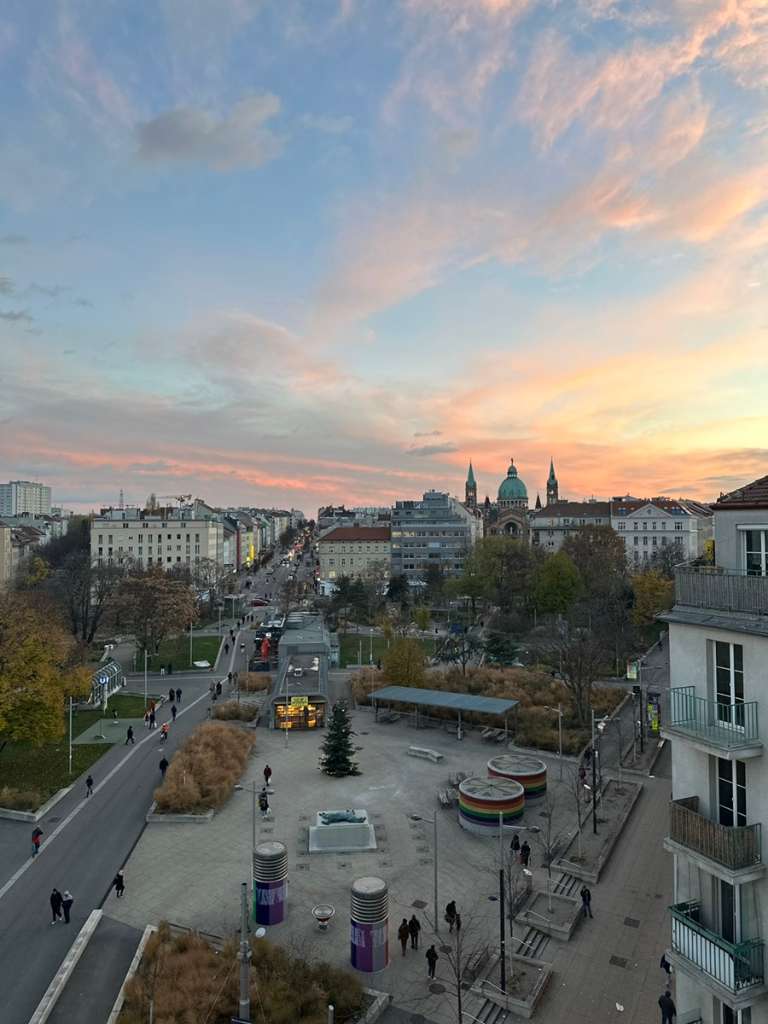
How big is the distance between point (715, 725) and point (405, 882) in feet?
47.9

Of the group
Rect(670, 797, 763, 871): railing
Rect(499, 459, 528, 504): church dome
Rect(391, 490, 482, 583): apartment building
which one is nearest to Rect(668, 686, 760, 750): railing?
Rect(670, 797, 763, 871): railing

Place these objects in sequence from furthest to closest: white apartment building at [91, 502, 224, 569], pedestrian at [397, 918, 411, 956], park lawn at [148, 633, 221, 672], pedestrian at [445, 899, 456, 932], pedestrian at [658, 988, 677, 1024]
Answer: white apartment building at [91, 502, 224, 569] < park lawn at [148, 633, 221, 672] < pedestrian at [445, 899, 456, 932] < pedestrian at [397, 918, 411, 956] < pedestrian at [658, 988, 677, 1024]

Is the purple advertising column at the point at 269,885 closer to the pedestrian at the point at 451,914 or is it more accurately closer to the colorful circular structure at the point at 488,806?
the pedestrian at the point at 451,914

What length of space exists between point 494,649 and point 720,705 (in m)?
44.7

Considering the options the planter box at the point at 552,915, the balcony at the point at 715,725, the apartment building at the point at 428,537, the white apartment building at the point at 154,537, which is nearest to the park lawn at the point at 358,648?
the planter box at the point at 552,915

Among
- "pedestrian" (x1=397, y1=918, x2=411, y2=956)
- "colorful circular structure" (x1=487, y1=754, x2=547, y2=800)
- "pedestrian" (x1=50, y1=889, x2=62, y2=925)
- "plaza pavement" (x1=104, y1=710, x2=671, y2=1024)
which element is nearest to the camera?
"plaza pavement" (x1=104, y1=710, x2=671, y2=1024)

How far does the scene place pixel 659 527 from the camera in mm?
111625

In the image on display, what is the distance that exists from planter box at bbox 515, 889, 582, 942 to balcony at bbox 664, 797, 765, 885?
9.78 m

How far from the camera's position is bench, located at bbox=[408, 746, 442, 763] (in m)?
35.0

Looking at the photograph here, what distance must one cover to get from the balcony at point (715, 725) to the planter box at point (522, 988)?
29.8 feet

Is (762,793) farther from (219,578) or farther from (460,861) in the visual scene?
(219,578)

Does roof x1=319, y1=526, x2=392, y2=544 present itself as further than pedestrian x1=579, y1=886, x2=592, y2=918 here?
Yes

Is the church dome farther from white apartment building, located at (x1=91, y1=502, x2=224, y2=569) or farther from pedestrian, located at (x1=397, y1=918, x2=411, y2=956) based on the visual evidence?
pedestrian, located at (x1=397, y1=918, x2=411, y2=956)

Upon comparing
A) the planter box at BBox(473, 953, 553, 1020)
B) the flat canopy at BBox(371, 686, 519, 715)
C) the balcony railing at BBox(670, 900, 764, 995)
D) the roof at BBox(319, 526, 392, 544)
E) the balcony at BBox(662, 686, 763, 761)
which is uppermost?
the roof at BBox(319, 526, 392, 544)
